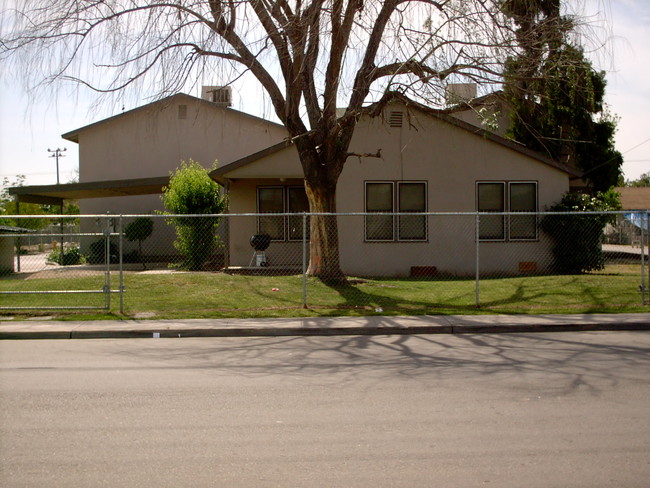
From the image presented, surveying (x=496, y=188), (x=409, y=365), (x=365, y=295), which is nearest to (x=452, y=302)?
(x=365, y=295)

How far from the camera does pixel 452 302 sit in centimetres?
1338

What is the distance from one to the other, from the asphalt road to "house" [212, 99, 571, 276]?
9.33 m

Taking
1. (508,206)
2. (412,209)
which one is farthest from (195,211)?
(508,206)

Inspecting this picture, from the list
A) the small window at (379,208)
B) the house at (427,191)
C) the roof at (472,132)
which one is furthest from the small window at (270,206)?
the small window at (379,208)

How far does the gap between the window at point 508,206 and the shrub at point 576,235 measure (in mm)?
539

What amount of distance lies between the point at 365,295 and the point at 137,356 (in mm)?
6314

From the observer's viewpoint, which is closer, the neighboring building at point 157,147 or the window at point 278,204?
the window at point 278,204

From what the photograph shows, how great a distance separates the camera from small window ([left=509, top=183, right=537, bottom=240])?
18.9 meters

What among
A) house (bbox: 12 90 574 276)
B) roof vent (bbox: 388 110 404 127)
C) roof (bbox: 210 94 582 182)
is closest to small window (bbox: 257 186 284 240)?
house (bbox: 12 90 574 276)

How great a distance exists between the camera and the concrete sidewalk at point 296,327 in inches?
415

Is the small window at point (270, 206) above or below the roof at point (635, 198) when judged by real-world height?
below

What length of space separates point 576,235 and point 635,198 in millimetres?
37067

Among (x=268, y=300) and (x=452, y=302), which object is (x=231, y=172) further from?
(x=452, y=302)

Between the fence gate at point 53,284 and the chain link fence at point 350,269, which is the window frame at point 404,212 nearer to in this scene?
the chain link fence at point 350,269
